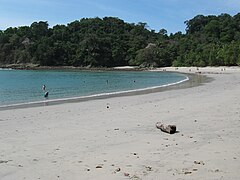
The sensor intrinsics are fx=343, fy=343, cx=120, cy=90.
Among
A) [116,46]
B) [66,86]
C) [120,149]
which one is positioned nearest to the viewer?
[120,149]

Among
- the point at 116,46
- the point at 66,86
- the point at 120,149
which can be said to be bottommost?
the point at 66,86

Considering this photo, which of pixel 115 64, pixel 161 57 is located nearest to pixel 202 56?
pixel 161 57

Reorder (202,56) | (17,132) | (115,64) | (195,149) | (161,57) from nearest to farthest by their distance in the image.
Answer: (195,149), (17,132), (202,56), (161,57), (115,64)

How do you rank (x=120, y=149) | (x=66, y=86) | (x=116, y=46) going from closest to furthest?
(x=120, y=149) → (x=66, y=86) → (x=116, y=46)

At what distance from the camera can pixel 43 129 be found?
39.5 ft

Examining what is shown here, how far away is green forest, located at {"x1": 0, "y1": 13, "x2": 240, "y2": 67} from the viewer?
146 meters

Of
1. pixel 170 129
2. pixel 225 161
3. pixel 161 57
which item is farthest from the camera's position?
pixel 161 57

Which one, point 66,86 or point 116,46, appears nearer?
point 66,86

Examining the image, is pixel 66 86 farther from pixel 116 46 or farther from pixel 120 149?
pixel 116 46

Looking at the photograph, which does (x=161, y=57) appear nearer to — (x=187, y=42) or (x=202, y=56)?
(x=187, y=42)

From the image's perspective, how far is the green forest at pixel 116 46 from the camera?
14575cm

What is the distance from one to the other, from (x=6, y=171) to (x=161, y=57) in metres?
143

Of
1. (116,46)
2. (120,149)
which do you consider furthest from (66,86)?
(116,46)

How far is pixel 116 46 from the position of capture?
168 metres
